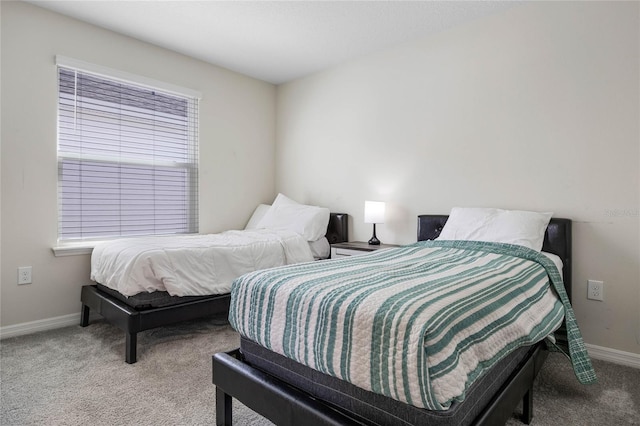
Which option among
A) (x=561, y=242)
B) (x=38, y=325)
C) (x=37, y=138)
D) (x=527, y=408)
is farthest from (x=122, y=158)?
(x=561, y=242)

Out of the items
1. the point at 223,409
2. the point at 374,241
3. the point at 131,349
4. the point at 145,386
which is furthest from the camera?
the point at 374,241

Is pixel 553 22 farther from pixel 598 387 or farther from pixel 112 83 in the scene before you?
pixel 112 83

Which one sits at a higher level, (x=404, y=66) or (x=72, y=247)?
(x=404, y=66)

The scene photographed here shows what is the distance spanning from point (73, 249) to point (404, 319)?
113 inches

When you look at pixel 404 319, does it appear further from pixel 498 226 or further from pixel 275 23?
pixel 275 23

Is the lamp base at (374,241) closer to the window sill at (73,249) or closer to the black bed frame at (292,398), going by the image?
the black bed frame at (292,398)

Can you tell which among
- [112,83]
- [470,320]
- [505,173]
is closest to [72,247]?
[112,83]

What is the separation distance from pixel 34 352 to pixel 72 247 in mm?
838

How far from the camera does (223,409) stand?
5.01 ft

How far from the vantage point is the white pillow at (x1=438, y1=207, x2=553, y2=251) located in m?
2.34

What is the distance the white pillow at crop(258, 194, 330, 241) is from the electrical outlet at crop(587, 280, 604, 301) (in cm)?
218

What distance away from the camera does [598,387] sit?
6.45 feet

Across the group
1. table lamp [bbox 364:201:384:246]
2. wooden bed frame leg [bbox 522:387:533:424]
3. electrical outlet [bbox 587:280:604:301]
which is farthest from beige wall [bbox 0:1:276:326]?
electrical outlet [bbox 587:280:604:301]

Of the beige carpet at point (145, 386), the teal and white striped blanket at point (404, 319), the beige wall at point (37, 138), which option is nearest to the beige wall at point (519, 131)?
the beige carpet at point (145, 386)
